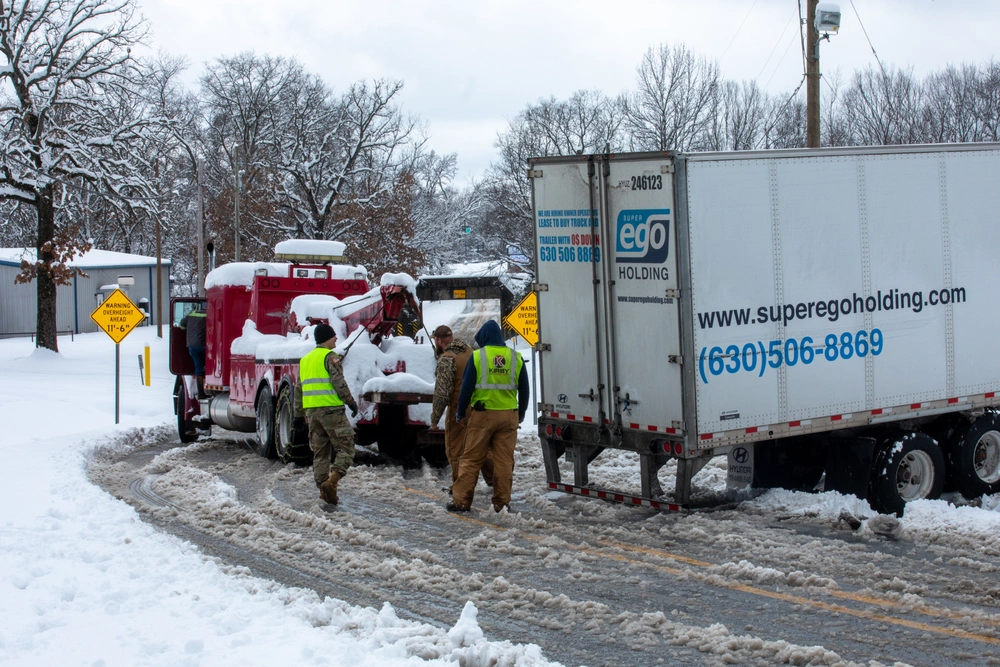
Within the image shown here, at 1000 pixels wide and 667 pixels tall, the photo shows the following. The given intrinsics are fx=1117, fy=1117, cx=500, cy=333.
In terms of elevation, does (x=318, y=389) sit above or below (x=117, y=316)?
below

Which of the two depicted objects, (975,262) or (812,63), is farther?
(812,63)

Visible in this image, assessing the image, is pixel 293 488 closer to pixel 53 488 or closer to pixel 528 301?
pixel 53 488

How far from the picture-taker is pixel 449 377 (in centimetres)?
1108

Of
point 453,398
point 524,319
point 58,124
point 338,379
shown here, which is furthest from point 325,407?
point 58,124

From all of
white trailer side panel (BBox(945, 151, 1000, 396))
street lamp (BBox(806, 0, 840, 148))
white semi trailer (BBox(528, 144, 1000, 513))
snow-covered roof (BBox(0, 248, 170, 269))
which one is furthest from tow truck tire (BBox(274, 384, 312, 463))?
snow-covered roof (BBox(0, 248, 170, 269))

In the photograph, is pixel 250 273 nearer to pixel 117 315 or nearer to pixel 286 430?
pixel 286 430

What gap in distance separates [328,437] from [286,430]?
3.15 m

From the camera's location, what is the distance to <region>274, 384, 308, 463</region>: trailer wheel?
46.3 ft

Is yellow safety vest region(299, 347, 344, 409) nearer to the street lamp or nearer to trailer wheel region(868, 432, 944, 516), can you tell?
trailer wheel region(868, 432, 944, 516)

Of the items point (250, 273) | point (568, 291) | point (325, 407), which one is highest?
point (250, 273)

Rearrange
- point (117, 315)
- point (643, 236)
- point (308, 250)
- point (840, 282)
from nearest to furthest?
1. point (643, 236)
2. point (840, 282)
3. point (308, 250)
4. point (117, 315)

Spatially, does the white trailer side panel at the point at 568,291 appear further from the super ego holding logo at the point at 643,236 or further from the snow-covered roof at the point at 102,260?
the snow-covered roof at the point at 102,260

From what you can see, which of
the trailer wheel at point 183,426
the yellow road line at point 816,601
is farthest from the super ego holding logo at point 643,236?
the trailer wheel at point 183,426

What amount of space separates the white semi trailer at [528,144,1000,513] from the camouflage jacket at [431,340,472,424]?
0.96 meters
